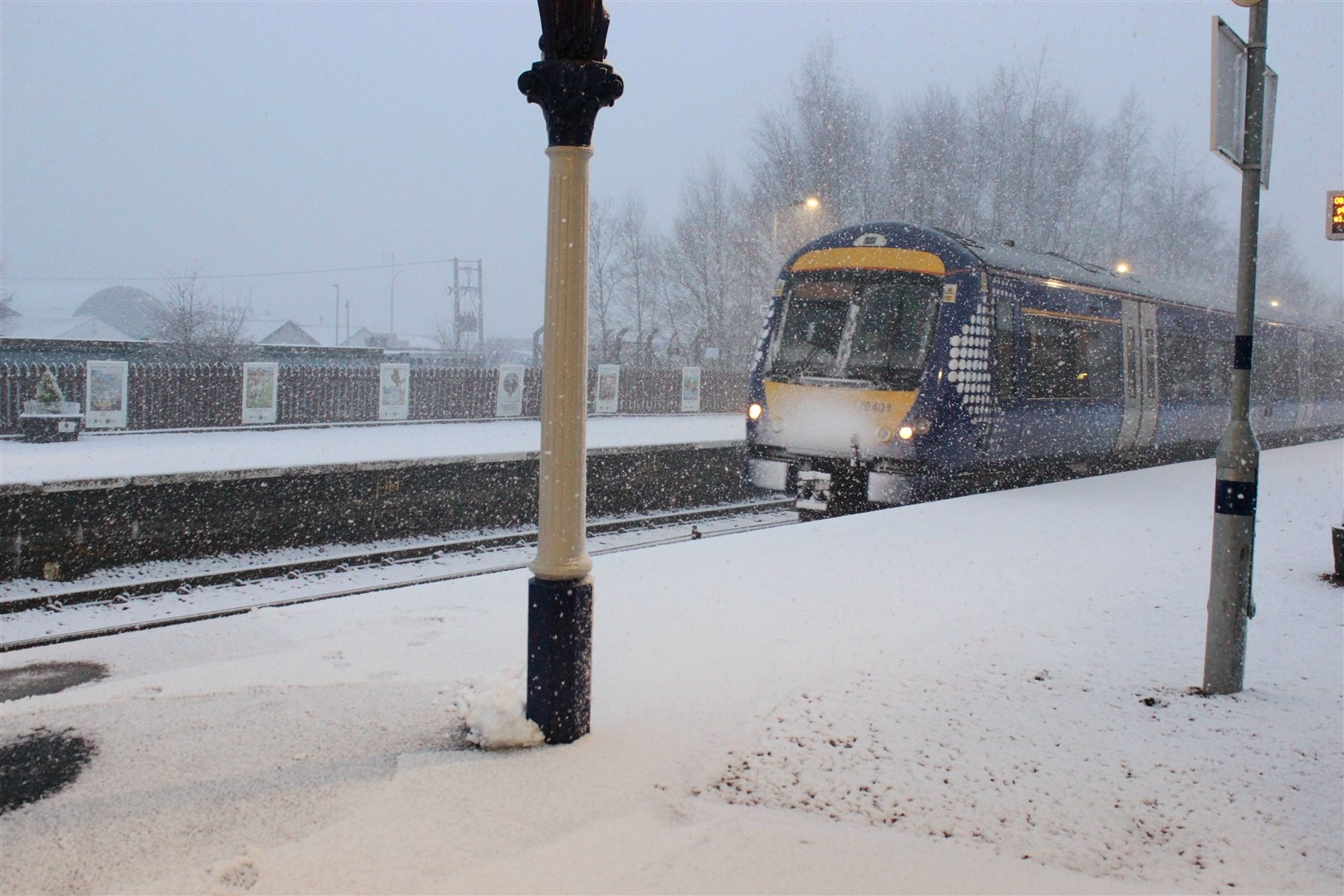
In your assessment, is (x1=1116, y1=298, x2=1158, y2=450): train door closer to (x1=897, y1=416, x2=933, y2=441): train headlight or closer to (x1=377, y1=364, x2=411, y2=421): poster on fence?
(x1=897, y1=416, x2=933, y2=441): train headlight

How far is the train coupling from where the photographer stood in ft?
35.9

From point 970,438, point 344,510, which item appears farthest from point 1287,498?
point 344,510

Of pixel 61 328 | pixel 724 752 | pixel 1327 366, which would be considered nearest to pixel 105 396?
pixel 724 752

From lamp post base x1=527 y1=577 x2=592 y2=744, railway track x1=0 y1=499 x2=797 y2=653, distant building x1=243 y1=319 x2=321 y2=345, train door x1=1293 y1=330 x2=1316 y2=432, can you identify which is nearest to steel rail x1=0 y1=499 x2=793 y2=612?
railway track x1=0 y1=499 x2=797 y2=653

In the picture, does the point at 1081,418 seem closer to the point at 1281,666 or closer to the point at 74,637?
the point at 1281,666

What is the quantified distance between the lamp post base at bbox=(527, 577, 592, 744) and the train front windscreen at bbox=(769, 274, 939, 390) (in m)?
7.15

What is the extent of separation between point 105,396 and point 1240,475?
757 inches

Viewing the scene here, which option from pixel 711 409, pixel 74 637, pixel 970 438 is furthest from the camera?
pixel 711 409

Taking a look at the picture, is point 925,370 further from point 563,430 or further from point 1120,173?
point 1120,173

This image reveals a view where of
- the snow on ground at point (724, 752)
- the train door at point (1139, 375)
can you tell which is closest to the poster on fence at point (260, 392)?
the snow on ground at point (724, 752)

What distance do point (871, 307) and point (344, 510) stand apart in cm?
654

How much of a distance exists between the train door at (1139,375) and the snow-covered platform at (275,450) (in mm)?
6278

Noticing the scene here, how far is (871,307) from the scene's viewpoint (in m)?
10.8

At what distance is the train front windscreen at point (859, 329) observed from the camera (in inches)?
413
